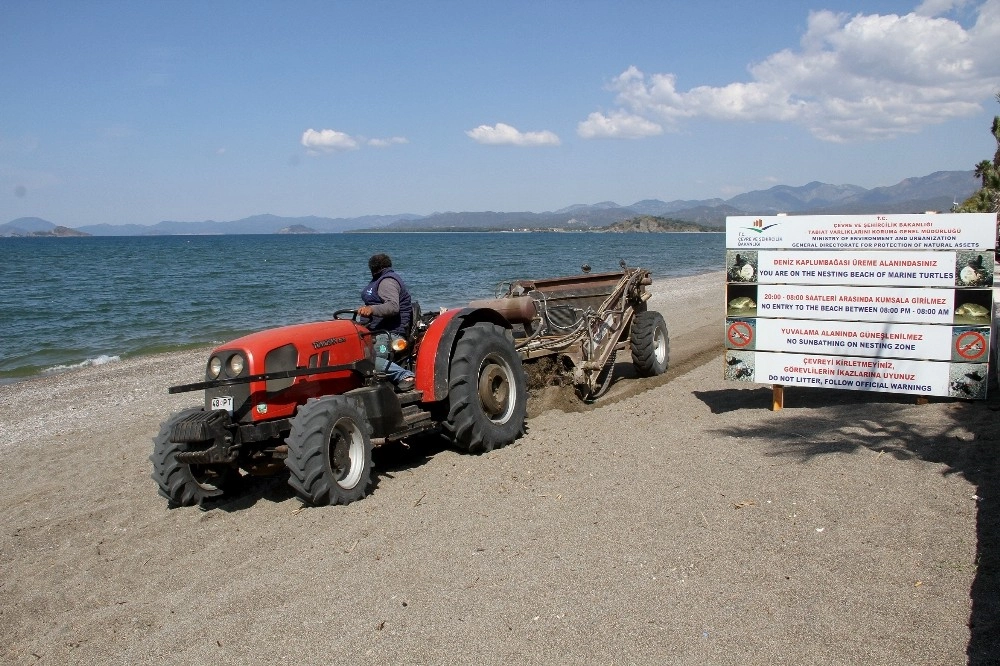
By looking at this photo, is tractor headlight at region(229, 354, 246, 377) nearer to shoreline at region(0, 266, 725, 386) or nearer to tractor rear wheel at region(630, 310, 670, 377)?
tractor rear wheel at region(630, 310, 670, 377)

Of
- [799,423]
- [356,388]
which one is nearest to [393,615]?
[356,388]

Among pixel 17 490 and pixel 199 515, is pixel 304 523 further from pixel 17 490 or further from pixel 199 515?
pixel 17 490

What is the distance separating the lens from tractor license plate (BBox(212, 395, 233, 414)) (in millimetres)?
5984

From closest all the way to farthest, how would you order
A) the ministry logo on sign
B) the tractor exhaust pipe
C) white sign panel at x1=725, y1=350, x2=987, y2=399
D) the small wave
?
white sign panel at x1=725, y1=350, x2=987, y2=399 < the ministry logo on sign < the tractor exhaust pipe < the small wave

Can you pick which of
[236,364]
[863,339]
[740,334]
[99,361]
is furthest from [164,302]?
[863,339]

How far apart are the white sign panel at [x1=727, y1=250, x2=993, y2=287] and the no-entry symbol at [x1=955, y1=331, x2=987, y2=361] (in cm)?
45

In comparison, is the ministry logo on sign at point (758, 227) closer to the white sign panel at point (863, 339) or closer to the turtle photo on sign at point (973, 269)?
the white sign panel at point (863, 339)

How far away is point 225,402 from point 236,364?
29 centimetres

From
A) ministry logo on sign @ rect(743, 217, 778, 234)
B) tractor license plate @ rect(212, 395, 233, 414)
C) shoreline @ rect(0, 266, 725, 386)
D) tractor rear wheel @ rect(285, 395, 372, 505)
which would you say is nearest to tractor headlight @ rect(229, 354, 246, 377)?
tractor license plate @ rect(212, 395, 233, 414)

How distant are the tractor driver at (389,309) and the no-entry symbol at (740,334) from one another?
3263 mm

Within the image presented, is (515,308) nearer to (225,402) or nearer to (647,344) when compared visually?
(647,344)

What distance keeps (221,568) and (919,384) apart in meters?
6.08

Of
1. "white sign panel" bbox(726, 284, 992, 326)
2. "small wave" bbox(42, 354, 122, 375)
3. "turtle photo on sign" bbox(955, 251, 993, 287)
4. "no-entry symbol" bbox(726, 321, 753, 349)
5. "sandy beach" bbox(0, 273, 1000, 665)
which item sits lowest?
"small wave" bbox(42, 354, 122, 375)

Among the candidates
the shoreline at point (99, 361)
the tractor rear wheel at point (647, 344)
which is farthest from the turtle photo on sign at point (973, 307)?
the shoreline at point (99, 361)
